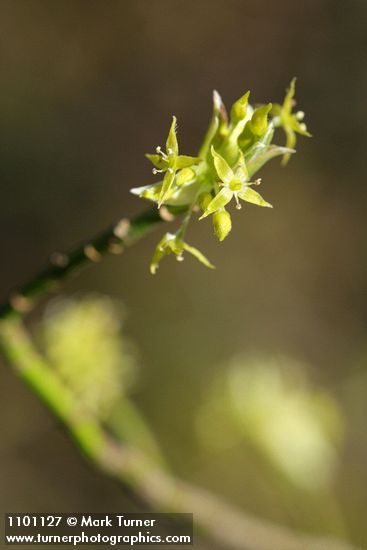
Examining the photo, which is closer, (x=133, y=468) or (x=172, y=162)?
(x=172, y=162)

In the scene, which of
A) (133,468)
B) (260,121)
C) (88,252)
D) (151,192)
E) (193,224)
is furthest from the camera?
(193,224)

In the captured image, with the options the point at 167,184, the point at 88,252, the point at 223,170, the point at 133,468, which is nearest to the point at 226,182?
the point at 223,170

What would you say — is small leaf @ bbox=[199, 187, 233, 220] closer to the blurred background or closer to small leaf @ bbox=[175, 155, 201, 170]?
small leaf @ bbox=[175, 155, 201, 170]

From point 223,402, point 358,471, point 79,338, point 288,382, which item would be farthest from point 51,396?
point 358,471

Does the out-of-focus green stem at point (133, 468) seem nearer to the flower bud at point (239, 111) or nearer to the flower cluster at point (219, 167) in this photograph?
the flower cluster at point (219, 167)

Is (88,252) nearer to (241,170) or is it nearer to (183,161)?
(183,161)

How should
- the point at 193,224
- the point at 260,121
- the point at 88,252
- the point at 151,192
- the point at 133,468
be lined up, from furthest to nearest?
the point at 193,224 < the point at 133,468 < the point at 88,252 < the point at 151,192 < the point at 260,121

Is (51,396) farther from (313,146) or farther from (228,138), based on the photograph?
(313,146)
